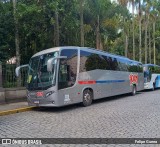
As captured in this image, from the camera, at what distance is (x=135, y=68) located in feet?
75.8

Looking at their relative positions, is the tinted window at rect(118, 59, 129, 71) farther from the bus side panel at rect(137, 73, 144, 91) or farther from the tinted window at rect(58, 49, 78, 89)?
the tinted window at rect(58, 49, 78, 89)

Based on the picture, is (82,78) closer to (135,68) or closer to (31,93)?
(31,93)

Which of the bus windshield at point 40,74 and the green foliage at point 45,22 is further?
the green foliage at point 45,22

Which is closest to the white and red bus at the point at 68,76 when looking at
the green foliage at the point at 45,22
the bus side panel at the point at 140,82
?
the green foliage at the point at 45,22

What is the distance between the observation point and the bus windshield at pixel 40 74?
41.9 feet

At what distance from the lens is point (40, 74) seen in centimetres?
1309

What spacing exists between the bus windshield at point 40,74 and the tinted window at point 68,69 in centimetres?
39

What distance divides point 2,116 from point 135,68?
13.8 metres

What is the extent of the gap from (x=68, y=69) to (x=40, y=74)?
1.35 metres

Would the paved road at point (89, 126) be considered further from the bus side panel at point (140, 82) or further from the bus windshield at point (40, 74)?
the bus side panel at point (140, 82)

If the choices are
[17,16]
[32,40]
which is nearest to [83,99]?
[17,16]

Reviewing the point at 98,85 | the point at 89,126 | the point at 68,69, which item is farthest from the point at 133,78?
the point at 89,126

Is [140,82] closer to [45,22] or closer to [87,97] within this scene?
[45,22]

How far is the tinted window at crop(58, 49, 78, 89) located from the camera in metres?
13.0
